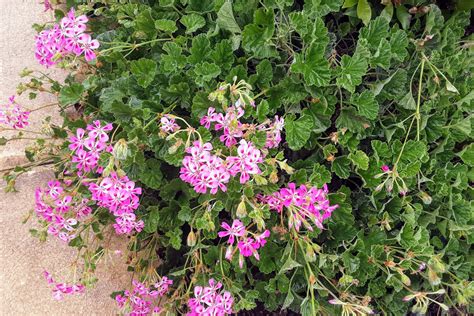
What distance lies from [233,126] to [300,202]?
246mm

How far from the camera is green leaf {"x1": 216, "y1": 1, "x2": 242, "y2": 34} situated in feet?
4.15

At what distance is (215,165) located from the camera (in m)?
1.03

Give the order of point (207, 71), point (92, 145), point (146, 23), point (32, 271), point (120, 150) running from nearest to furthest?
point (120, 150) → point (92, 145) → point (207, 71) → point (146, 23) → point (32, 271)

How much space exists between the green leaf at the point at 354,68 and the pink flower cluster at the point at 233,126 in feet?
0.72

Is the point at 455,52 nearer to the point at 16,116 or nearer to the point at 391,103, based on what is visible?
the point at 391,103

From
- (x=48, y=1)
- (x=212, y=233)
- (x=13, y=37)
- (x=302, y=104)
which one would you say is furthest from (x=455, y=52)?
(x=13, y=37)

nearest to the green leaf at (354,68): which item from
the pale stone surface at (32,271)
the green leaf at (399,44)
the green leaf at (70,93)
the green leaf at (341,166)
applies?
the green leaf at (399,44)

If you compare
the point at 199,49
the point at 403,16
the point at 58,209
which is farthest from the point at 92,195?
the point at 403,16

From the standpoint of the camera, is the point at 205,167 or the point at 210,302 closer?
the point at 205,167

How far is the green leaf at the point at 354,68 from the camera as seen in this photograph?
125 centimetres

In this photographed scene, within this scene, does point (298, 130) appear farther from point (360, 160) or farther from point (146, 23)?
point (146, 23)

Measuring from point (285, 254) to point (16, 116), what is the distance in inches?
32.7

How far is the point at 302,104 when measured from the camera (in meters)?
1.42

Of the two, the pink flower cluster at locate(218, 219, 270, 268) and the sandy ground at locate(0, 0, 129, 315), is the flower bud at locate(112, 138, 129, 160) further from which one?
the sandy ground at locate(0, 0, 129, 315)
